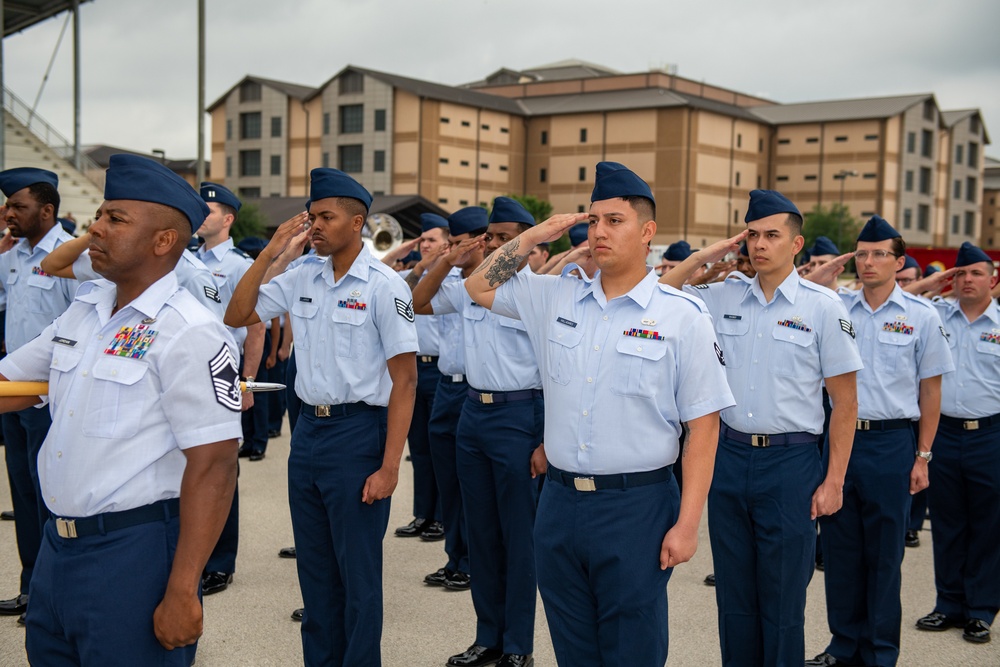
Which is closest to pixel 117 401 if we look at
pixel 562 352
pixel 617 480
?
pixel 562 352

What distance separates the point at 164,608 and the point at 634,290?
194cm

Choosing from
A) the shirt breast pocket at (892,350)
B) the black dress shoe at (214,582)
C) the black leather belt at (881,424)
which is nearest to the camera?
the black leather belt at (881,424)

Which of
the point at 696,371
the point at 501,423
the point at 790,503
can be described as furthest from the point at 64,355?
the point at 790,503

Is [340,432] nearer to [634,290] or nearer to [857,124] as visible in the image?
[634,290]

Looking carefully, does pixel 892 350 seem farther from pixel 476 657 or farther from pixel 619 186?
pixel 476 657

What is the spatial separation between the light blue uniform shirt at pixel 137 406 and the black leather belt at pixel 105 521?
2 centimetres

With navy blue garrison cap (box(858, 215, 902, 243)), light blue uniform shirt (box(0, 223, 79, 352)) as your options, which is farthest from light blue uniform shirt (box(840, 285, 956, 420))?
light blue uniform shirt (box(0, 223, 79, 352))

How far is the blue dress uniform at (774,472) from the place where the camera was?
4363 mm

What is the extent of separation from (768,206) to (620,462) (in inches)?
72.8

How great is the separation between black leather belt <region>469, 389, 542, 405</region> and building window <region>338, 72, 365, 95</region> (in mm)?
63022

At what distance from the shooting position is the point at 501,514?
5.26 metres

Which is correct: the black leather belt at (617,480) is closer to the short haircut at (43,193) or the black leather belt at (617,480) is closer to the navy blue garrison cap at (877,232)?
the navy blue garrison cap at (877,232)

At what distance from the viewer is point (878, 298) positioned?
5609 mm

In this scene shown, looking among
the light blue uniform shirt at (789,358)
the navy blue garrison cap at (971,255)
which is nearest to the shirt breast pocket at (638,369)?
the light blue uniform shirt at (789,358)
